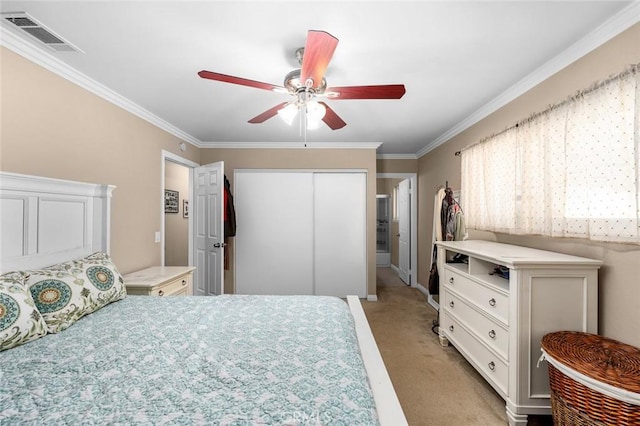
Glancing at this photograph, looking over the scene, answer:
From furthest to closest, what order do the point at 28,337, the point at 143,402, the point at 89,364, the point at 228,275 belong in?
the point at 228,275
the point at 28,337
the point at 89,364
the point at 143,402

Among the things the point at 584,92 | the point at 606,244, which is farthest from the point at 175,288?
the point at 584,92

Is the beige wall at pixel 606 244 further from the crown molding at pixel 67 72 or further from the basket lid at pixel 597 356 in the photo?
→ the crown molding at pixel 67 72

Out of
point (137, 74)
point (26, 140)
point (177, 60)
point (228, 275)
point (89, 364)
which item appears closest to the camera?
point (89, 364)

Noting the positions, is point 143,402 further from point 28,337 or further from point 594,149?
point 594,149

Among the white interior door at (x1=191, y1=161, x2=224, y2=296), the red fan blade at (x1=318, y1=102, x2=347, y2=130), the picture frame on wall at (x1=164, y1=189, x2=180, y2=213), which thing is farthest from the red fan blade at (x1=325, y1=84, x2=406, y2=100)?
the picture frame on wall at (x1=164, y1=189, x2=180, y2=213)

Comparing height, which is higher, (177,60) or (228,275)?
(177,60)

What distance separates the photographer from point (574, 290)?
1.72 meters

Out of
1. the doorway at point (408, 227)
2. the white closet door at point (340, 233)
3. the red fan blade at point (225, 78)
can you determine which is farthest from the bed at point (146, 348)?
the doorway at point (408, 227)

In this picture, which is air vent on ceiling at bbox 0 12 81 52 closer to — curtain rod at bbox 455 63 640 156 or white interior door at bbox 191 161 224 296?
white interior door at bbox 191 161 224 296

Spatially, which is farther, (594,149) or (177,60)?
(177,60)

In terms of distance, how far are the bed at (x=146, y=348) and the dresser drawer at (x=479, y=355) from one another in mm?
1054

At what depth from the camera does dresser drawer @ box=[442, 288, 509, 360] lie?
191 cm

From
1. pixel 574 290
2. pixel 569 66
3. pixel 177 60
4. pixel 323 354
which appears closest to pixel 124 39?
pixel 177 60

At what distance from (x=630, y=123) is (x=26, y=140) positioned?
359cm
